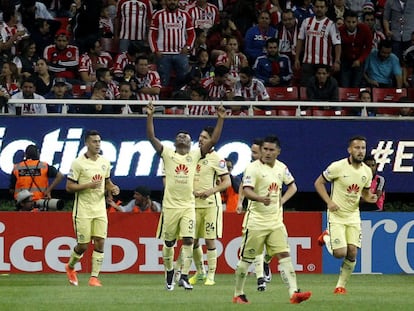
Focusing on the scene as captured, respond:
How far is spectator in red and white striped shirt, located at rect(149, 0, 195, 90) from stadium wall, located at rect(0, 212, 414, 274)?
4.15 metres

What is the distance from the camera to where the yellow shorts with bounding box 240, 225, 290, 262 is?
16906 millimetres

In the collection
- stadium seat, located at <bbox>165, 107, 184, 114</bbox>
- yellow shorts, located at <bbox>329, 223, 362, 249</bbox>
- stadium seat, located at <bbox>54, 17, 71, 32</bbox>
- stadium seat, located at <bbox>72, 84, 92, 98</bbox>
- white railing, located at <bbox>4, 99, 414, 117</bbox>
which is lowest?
yellow shorts, located at <bbox>329, 223, 362, 249</bbox>

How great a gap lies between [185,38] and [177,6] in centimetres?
65

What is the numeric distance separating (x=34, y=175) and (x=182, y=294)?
5893mm

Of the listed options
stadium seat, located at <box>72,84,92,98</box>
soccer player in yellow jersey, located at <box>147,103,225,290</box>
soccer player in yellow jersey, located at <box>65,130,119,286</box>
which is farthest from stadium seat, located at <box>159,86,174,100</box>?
soccer player in yellow jersey, located at <box>147,103,225,290</box>

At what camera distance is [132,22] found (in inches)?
1092

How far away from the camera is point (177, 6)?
27.2 m

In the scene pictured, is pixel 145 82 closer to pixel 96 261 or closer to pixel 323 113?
pixel 323 113

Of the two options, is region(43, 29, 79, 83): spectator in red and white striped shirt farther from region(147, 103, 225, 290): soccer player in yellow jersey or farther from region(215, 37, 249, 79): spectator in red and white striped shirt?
region(147, 103, 225, 290): soccer player in yellow jersey

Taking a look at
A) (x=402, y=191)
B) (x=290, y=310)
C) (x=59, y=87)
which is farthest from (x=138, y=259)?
(x=290, y=310)

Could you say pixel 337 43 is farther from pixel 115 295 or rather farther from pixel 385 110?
pixel 115 295

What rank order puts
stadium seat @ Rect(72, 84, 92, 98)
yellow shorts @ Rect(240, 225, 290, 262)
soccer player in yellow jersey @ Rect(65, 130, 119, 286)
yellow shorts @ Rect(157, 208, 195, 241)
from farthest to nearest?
stadium seat @ Rect(72, 84, 92, 98)
soccer player in yellow jersey @ Rect(65, 130, 119, 286)
yellow shorts @ Rect(157, 208, 195, 241)
yellow shorts @ Rect(240, 225, 290, 262)

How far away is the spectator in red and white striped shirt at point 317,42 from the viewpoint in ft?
89.3

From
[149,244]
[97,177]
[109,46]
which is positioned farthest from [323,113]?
[97,177]
